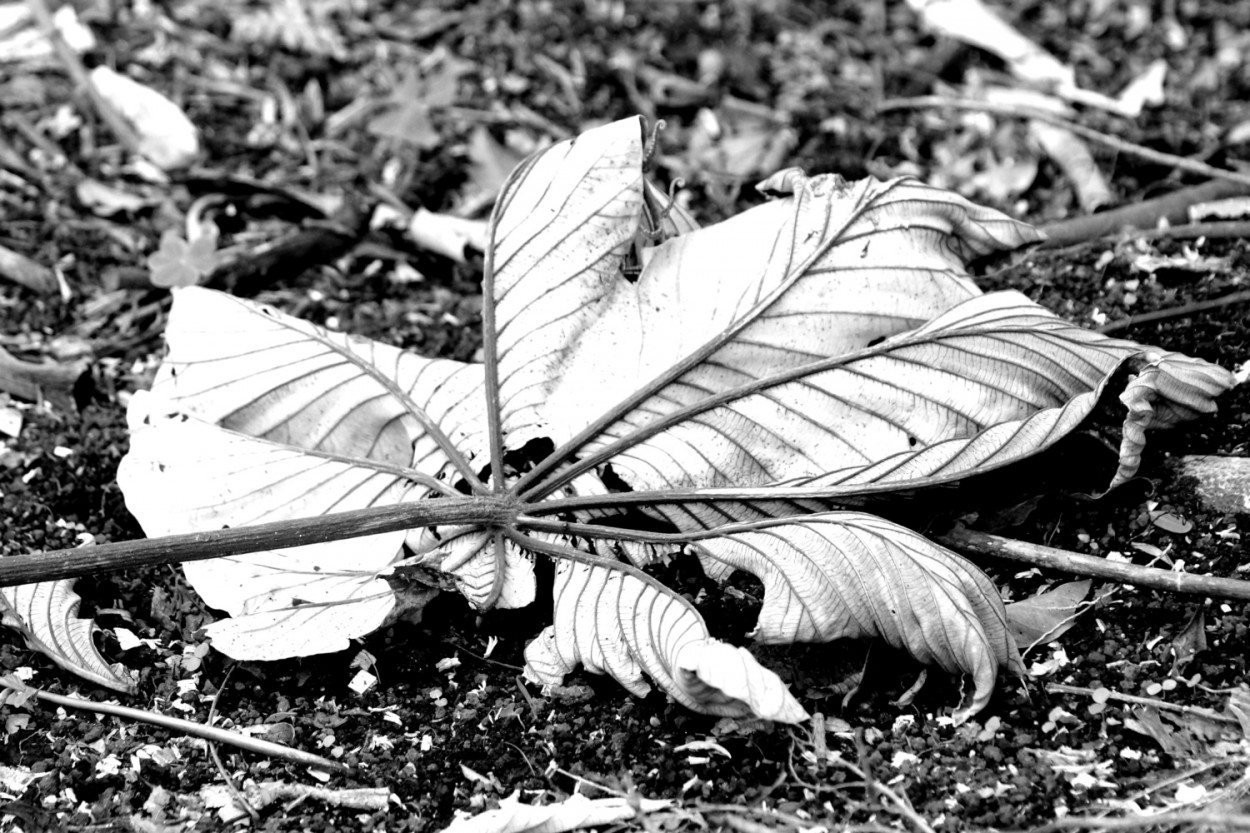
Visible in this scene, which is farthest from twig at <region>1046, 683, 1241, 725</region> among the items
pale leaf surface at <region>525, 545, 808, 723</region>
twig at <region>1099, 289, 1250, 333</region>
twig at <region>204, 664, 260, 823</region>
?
twig at <region>204, 664, 260, 823</region>

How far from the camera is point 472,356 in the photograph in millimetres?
2592

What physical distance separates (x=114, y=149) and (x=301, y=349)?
1.60 meters

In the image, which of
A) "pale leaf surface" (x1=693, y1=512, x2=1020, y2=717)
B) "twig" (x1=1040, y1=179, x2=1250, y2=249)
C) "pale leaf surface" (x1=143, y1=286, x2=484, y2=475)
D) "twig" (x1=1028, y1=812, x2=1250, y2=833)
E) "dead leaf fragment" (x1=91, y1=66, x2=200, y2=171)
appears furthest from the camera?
"dead leaf fragment" (x1=91, y1=66, x2=200, y2=171)

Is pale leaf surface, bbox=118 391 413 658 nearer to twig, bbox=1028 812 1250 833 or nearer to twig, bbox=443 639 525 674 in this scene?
twig, bbox=443 639 525 674

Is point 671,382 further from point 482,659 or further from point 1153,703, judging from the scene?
point 1153,703

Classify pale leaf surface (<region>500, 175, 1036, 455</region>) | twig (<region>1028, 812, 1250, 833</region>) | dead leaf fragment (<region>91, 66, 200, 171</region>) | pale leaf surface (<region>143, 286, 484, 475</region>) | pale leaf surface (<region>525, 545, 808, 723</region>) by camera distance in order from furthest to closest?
dead leaf fragment (<region>91, 66, 200, 171</region>)
pale leaf surface (<region>143, 286, 484, 475</region>)
pale leaf surface (<region>500, 175, 1036, 455</region>)
pale leaf surface (<region>525, 545, 808, 723</region>)
twig (<region>1028, 812, 1250, 833</region>)

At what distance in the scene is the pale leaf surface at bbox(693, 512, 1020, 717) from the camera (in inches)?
65.7

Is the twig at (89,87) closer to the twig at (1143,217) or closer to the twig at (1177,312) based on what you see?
the twig at (1143,217)

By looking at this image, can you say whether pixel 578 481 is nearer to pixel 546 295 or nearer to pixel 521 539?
pixel 521 539

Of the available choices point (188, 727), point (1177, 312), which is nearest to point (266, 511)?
point (188, 727)

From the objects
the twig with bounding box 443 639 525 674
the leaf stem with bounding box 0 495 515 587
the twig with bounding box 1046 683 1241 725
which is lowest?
the twig with bounding box 443 639 525 674

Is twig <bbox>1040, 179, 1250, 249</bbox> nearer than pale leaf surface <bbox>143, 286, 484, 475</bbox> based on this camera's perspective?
No

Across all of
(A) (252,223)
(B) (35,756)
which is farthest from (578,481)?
(A) (252,223)

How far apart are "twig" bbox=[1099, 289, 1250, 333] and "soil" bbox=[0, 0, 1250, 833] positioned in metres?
0.03
